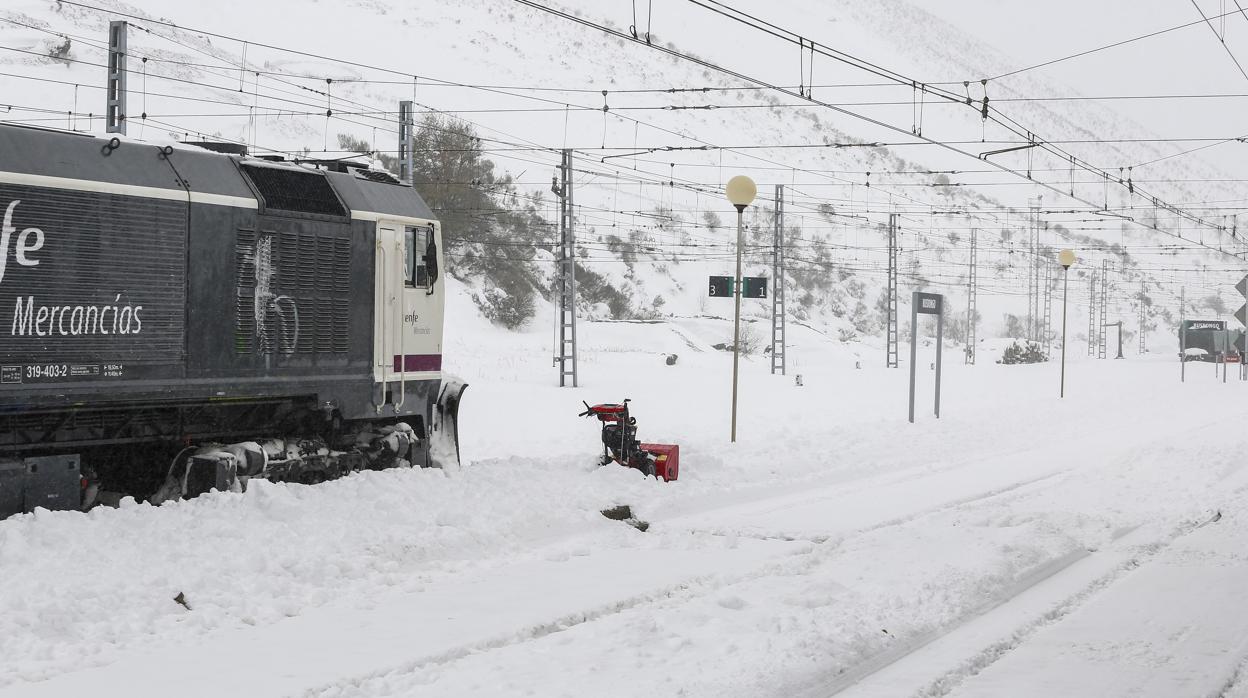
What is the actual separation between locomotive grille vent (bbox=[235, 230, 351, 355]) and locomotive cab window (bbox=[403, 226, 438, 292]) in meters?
0.83

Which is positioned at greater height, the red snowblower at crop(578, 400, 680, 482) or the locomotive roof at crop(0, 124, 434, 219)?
the locomotive roof at crop(0, 124, 434, 219)

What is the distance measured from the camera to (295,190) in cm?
1142

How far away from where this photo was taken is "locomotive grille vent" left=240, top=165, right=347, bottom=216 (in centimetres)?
1106

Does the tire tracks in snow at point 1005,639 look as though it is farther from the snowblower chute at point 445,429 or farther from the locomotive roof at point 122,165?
the locomotive roof at point 122,165

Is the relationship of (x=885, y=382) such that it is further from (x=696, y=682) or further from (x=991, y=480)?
(x=696, y=682)

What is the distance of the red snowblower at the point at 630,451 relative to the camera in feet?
43.9

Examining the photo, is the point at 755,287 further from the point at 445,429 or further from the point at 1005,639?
the point at 1005,639

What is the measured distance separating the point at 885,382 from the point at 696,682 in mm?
32692

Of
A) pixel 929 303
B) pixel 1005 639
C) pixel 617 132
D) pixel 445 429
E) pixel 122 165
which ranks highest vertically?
pixel 617 132

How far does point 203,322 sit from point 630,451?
537cm

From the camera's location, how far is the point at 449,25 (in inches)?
4067

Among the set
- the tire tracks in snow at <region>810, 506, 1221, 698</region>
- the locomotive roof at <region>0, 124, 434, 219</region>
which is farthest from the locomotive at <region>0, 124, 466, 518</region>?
the tire tracks in snow at <region>810, 506, 1221, 698</region>

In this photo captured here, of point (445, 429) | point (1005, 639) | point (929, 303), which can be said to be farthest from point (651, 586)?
point (929, 303)

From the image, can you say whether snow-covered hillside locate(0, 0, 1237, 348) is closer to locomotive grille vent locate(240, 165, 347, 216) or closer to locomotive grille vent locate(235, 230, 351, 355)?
locomotive grille vent locate(240, 165, 347, 216)
